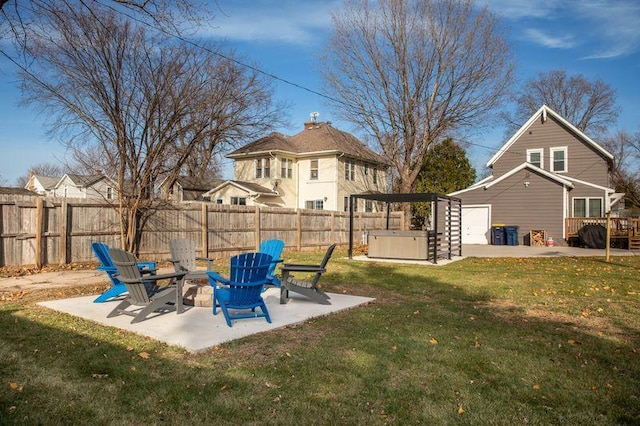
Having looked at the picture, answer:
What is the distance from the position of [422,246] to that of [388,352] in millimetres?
11703

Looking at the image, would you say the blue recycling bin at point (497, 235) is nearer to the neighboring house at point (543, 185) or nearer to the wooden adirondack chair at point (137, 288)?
the neighboring house at point (543, 185)

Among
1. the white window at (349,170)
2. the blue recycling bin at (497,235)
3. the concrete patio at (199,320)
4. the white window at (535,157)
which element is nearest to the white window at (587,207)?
the blue recycling bin at (497,235)

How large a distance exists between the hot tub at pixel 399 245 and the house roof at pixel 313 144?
48.3 ft

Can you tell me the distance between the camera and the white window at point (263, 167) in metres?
32.0

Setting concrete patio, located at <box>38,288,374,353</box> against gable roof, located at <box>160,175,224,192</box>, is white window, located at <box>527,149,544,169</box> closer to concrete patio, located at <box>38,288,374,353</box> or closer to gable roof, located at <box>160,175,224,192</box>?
gable roof, located at <box>160,175,224,192</box>

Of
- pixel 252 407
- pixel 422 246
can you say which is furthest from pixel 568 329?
pixel 422 246

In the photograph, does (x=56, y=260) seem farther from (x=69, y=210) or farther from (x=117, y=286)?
(x=117, y=286)

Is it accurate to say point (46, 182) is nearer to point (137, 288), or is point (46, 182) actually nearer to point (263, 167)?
point (263, 167)

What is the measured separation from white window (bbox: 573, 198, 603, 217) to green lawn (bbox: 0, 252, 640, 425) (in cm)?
1893

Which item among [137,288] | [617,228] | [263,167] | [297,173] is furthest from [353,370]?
[297,173]

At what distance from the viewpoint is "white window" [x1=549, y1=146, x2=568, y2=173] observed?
2778cm

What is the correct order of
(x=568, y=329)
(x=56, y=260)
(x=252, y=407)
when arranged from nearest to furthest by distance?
(x=252, y=407) → (x=568, y=329) → (x=56, y=260)

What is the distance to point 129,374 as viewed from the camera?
4.54 m

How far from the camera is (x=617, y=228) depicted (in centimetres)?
2359
